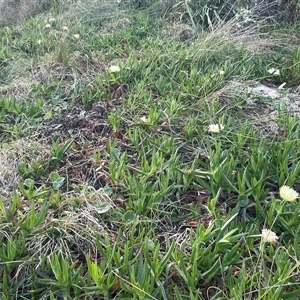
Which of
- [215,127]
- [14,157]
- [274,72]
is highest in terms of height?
[14,157]

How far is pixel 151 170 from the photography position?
1773mm

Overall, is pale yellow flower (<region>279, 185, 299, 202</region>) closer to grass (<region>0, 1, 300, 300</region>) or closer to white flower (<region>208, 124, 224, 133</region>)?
grass (<region>0, 1, 300, 300</region>)

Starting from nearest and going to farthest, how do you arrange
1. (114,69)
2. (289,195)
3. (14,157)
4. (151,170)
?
(289,195), (151,170), (14,157), (114,69)

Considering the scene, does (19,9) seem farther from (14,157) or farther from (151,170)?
(151,170)

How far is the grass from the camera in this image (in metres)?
1.32

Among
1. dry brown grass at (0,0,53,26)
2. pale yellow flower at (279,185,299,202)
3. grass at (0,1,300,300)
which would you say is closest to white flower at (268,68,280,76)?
grass at (0,1,300,300)

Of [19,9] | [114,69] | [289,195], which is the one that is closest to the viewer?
[289,195]

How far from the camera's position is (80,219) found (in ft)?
5.08

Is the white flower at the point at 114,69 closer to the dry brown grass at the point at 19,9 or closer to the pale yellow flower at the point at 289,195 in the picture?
the pale yellow flower at the point at 289,195

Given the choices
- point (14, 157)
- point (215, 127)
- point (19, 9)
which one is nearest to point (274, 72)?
point (215, 127)

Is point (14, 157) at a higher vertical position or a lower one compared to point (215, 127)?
higher

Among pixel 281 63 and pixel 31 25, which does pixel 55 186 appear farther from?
pixel 31 25

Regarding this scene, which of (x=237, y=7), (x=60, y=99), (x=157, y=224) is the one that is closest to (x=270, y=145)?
(x=157, y=224)

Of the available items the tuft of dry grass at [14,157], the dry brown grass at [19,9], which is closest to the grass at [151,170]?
the tuft of dry grass at [14,157]
